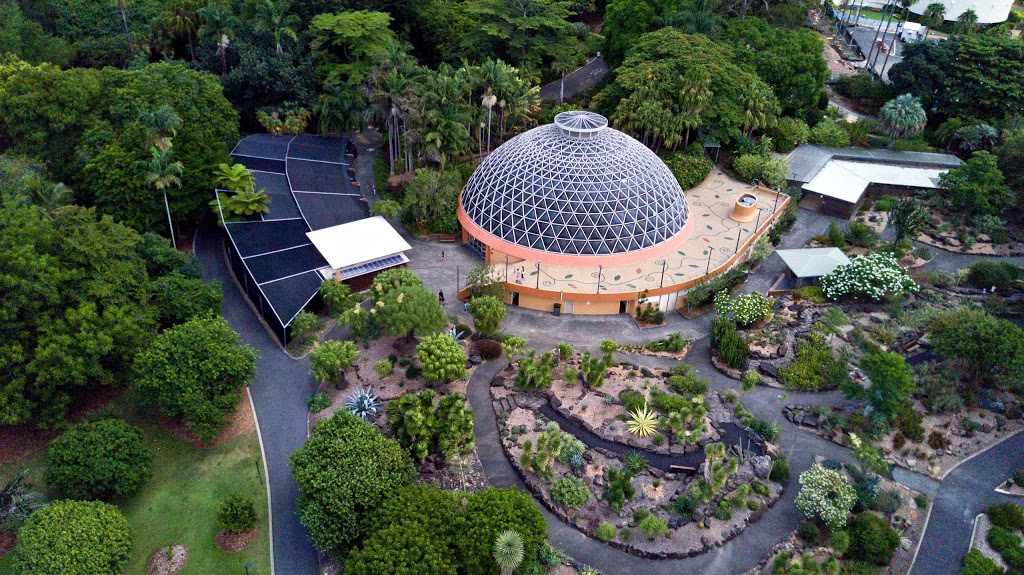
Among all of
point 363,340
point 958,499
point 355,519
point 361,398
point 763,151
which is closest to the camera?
point 355,519

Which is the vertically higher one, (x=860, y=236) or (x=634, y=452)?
(x=860, y=236)

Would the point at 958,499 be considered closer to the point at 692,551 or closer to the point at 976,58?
the point at 692,551

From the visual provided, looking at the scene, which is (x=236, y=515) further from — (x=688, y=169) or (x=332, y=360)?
(x=688, y=169)

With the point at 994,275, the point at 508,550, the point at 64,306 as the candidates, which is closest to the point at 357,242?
the point at 64,306

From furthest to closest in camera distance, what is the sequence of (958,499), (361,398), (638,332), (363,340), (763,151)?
(763,151) < (638,332) < (363,340) < (361,398) < (958,499)

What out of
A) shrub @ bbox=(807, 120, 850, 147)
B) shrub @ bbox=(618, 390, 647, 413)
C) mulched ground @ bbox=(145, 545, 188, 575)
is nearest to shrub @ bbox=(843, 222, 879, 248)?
shrub @ bbox=(807, 120, 850, 147)

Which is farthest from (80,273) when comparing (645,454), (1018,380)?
(1018,380)

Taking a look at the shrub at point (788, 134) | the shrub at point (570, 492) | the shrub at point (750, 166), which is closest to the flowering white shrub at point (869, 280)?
the shrub at point (750, 166)
